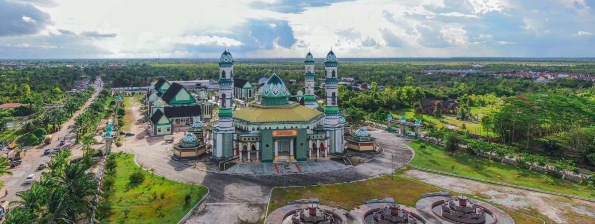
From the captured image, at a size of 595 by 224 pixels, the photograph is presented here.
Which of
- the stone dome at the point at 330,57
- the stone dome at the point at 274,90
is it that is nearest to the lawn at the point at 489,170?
the stone dome at the point at 330,57

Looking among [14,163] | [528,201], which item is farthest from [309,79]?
[14,163]

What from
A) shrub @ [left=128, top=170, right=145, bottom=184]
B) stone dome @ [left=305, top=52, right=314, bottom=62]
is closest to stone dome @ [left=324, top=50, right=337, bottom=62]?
stone dome @ [left=305, top=52, right=314, bottom=62]

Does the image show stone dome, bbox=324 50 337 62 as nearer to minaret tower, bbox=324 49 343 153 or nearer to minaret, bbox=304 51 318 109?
minaret tower, bbox=324 49 343 153

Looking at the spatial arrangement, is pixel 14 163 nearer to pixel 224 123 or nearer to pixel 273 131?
pixel 224 123

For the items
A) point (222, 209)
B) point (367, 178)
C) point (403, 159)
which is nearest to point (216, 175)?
point (222, 209)

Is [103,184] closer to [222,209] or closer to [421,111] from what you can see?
[222,209]

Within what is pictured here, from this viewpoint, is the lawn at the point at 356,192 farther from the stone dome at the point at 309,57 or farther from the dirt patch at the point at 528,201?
the stone dome at the point at 309,57
